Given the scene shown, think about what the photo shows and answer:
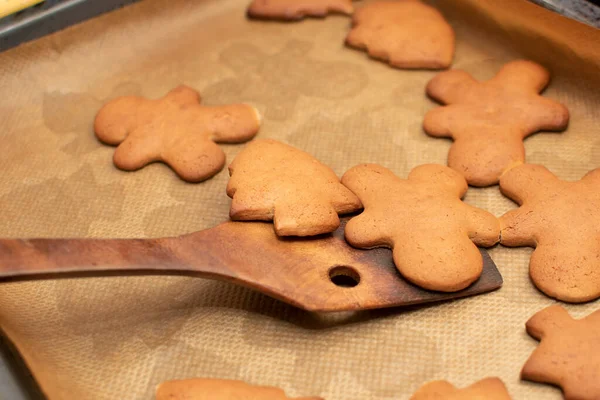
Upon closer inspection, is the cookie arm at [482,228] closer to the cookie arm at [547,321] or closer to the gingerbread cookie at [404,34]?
the cookie arm at [547,321]

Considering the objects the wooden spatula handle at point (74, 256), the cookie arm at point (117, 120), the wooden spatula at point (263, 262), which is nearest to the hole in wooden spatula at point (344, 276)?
the wooden spatula at point (263, 262)

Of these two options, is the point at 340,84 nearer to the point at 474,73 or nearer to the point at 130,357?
the point at 474,73

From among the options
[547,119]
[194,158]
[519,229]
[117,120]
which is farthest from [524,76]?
[117,120]

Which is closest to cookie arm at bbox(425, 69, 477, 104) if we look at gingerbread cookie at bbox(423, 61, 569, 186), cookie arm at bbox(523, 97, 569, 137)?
gingerbread cookie at bbox(423, 61, 569, 186)

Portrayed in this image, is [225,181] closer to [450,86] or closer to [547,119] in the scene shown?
[450,86]

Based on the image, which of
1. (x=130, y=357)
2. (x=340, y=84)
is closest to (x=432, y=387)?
(x=130, y=357)

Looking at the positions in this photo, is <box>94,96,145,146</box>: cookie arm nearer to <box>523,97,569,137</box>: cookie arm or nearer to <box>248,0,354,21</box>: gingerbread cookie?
<box>248,0,354,21</box>: gingerbread cookie

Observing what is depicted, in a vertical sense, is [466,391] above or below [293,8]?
below
